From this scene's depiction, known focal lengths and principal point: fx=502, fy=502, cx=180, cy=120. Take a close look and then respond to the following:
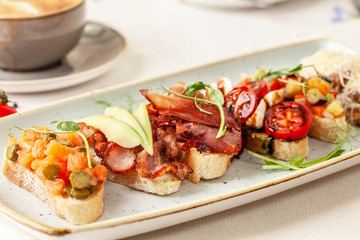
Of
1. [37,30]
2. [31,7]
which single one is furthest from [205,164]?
[31,7]

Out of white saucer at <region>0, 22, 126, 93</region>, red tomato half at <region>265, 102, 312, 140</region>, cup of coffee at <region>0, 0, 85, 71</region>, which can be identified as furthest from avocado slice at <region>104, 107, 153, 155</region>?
cup of coffee at <region>0, 0, 85, 71</region>

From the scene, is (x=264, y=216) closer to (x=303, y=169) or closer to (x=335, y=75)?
(x=303, y=169)

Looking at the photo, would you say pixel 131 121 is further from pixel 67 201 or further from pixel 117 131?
pixel 67 201

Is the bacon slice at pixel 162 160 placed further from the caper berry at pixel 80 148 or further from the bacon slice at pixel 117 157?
the caper berry at pixel 80 148

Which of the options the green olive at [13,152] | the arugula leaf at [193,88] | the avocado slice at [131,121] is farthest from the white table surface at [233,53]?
the arugula leaf at [193,88]

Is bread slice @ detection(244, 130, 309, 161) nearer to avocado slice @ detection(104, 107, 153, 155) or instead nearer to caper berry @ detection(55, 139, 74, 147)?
avocado slice @ detection(104, 107, 153, 155)
